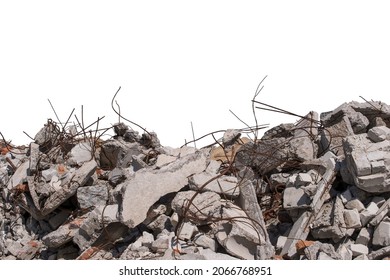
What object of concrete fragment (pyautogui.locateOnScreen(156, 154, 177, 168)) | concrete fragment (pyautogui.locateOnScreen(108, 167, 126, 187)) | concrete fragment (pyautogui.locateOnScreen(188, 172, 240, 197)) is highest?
concrete fragment (pyautogui.locateOnScreen(156, 154, 177, 168))

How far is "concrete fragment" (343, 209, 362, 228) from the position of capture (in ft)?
21.2

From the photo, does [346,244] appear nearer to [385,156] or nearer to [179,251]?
[385,156]

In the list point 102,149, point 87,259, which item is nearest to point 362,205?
point 87,259

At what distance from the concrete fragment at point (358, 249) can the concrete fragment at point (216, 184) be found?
65.0 inches

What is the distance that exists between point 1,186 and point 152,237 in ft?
11.6

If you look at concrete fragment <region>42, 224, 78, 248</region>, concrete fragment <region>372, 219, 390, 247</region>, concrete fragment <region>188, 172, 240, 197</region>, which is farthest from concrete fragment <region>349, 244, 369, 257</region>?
concrete fragment <region>42, 224, 78, 248</region>

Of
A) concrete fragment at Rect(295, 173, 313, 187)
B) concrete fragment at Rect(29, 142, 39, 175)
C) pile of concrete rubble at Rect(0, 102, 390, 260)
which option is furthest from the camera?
concrete fragment at Rect(29, 142, 39, 175)

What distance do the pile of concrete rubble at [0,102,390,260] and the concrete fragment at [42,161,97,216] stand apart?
2 cm

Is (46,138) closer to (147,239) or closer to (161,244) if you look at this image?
(147,239)

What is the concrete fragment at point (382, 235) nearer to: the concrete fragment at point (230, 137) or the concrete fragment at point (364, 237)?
the concrete fragment at point (364, 237)

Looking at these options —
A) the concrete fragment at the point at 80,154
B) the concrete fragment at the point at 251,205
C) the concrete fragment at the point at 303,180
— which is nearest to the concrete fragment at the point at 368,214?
the concrete fragment at the point at 303,180

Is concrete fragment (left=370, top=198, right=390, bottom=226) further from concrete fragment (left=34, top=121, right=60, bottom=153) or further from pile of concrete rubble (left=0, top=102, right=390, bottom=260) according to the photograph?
concrete fragment (left=34, top=121, right=60, bottom=153)

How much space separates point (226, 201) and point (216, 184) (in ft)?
0.99

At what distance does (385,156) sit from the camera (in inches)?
266
